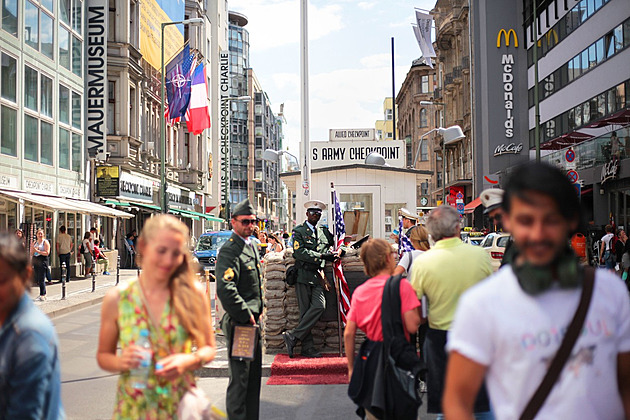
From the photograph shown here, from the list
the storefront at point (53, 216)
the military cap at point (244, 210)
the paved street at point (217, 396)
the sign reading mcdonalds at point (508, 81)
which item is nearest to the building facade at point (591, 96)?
the sign reading mcdonalds at point (508, 81)

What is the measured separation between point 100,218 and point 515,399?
31.3 meters

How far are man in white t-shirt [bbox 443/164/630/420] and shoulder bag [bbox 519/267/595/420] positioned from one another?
0.05 ft

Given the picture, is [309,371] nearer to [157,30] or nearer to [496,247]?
[496,247]

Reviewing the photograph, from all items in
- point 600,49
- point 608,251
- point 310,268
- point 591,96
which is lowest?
point 608,251

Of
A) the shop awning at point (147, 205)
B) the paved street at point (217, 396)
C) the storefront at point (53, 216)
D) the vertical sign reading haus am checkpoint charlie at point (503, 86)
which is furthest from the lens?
the vertical sign reading haus am checkpoint charlie at point (503, 86)

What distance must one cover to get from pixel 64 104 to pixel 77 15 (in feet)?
13.0

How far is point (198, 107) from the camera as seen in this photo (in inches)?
1417

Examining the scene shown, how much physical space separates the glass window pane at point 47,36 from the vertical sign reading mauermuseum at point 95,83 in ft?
12.8

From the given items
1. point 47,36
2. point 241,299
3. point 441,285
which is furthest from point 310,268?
point 47,36

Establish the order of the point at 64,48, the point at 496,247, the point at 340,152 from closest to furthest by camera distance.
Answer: the point at 496,247 → the point at 340,152 → the point at 64,48

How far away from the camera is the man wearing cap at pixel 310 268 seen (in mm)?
8820

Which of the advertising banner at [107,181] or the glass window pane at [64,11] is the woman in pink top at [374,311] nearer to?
the glass window pane at [64,11]

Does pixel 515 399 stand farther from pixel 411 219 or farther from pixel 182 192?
pixel 182 192

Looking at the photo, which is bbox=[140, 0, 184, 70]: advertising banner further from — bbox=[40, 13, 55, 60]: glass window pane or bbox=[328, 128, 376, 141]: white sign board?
bbox=[328, 128, 376, 141]: white sign board
